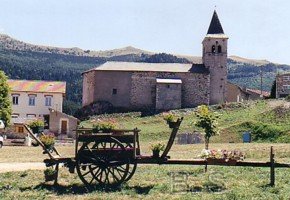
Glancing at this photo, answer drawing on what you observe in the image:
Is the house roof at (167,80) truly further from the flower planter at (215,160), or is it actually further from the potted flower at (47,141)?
the flower planter at (215,160)

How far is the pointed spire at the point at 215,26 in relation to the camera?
80812 millimetres

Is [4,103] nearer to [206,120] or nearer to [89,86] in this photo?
[89,86]

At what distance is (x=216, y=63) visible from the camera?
257ft

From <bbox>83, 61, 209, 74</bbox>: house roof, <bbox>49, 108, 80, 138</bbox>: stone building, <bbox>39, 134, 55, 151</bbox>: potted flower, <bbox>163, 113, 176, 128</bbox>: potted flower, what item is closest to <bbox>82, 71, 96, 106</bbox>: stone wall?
<bbox>83, 61, 209, 74</bbox>: house roof

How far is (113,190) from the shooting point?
16047mm

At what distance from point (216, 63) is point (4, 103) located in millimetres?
34496

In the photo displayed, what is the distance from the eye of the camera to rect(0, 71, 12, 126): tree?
56188mm

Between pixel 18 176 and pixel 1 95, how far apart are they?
4036cm

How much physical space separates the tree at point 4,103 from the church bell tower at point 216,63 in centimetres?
3214

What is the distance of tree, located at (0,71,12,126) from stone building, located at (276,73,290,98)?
38.7 metres

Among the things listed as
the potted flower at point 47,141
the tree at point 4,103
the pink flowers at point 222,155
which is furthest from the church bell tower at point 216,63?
the potted flower at point 47,141

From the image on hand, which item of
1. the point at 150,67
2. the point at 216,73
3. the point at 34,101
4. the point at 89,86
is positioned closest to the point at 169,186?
the point at 34,101

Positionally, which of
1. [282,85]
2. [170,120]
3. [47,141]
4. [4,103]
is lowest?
[4,103]

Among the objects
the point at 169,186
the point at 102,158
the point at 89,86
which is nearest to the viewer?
the point at 169,186
